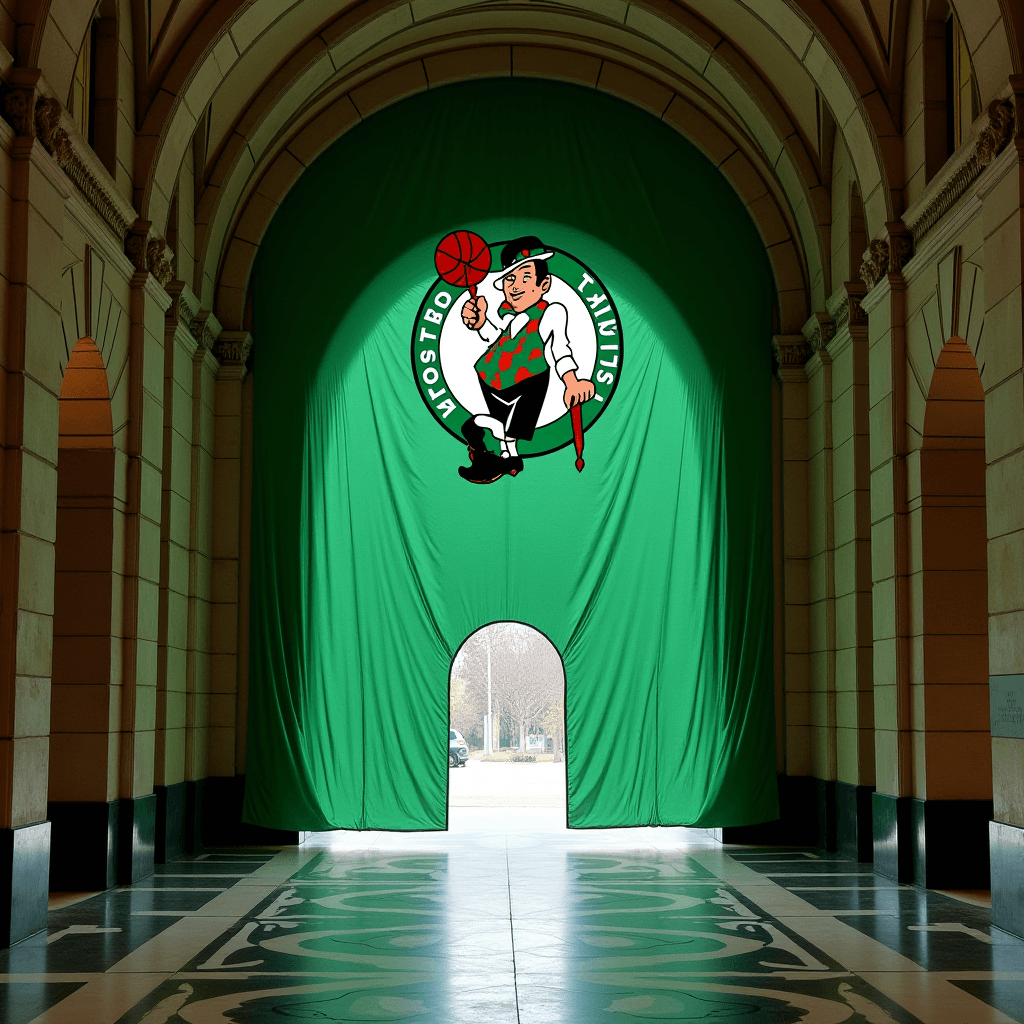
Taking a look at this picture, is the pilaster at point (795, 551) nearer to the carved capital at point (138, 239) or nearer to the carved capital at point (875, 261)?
the carved capital at point (875, 261)

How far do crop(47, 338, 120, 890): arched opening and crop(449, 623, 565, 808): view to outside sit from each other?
21.7 meters

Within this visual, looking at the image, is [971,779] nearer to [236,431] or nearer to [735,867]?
[735,867]

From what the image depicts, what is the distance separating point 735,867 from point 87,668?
619cm

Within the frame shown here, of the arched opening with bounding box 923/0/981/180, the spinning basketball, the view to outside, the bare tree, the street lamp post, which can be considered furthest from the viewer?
the street lamp post

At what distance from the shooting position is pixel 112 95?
11.2 m

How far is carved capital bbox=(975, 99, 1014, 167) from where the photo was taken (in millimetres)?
9016

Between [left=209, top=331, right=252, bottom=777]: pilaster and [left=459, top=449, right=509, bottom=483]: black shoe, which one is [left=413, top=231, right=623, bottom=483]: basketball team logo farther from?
[left=209, top=331, right=252, bottom=777]: pilaster


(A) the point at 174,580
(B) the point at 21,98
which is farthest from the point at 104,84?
(A) the point at 174,580

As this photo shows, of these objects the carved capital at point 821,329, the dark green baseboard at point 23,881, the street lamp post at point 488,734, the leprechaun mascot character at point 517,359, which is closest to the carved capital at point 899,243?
the carved capital at point 821,329

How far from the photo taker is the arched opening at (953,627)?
35.6 feet

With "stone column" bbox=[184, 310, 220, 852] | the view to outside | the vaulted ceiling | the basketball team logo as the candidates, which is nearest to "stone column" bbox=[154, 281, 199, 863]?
"stone column" bbox=[184, 310, 220, 852]

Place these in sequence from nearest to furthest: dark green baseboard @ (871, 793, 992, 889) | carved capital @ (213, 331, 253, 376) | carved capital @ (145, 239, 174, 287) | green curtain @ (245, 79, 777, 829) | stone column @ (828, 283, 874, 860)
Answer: dark green baseboard @ (871, 793, 992, 889), carved capital @ (145, 239, 174, 287), stone column @ (828, 283, 874, 860), green curtain @ (245, 79, 777, 829), carved capital @ (213, 331, 253, 376)

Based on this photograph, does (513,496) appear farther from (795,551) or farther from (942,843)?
(942,843)

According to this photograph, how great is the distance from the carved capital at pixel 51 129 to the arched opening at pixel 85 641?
5.72ft
